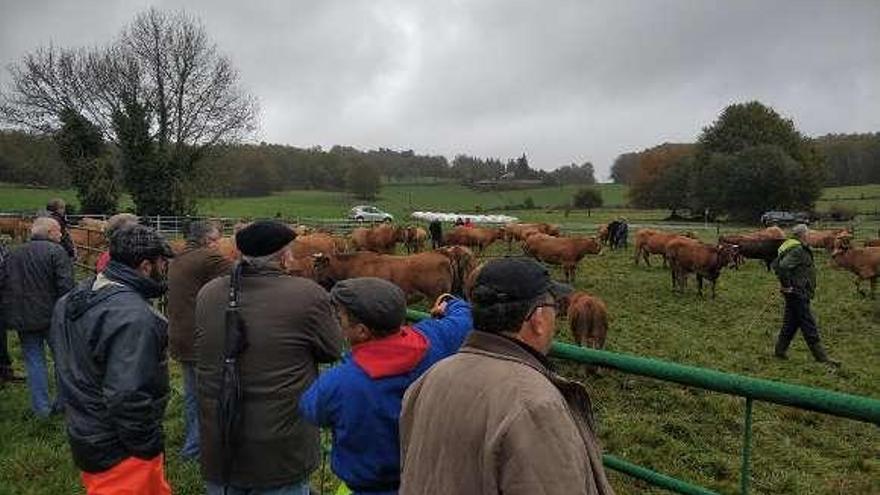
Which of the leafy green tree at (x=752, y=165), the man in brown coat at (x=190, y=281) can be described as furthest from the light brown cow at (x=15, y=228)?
the leafy green tree at (x=752, y=165)

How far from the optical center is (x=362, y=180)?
2884 inches

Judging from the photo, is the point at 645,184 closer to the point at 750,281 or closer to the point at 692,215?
the point at 692,215

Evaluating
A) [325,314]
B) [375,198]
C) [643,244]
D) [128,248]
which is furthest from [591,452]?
[375,198]

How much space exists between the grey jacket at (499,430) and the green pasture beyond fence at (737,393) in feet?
2.60

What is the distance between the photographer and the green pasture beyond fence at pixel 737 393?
6.89 feet

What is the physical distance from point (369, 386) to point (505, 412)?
38.1 inches

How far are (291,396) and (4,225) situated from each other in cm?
2754

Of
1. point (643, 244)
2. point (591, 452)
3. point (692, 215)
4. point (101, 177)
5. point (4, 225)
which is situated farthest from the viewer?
point (692, 215)

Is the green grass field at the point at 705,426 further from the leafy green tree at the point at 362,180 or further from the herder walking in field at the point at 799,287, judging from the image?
the leafy green tree at the point at 362,180

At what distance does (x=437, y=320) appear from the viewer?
2.86 metres

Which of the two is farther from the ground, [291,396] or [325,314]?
[325,314]

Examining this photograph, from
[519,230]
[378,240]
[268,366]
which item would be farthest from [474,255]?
[268,366]

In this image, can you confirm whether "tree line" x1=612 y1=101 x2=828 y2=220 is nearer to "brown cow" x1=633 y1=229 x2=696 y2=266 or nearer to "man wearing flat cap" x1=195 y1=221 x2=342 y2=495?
"brown cow" x1=633 y1=229 x2=696 y2=266

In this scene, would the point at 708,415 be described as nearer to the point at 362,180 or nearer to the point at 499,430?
the point at 499,430
